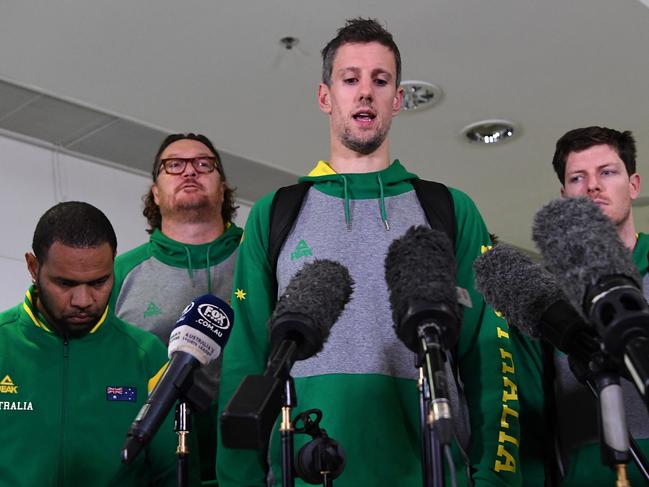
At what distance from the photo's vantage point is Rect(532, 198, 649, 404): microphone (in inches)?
47.2

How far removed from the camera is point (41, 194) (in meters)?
5.84

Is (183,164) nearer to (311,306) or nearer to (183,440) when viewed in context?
(183,440)

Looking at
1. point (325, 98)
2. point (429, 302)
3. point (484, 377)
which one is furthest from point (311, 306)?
point (325, 98)

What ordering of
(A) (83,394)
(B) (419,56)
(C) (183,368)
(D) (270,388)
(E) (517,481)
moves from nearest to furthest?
(D) (270,388) < (C) (183,368) < (E) (517,481) < (A) (83,394) < (B) (419,56)

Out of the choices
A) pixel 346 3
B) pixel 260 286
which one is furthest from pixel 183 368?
pixel 346 3

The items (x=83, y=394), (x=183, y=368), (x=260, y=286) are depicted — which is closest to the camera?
(x=183, y=368)

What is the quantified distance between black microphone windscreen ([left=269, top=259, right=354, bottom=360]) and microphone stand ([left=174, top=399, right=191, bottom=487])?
285 mm

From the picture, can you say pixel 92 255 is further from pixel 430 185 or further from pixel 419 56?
pixel 419 56

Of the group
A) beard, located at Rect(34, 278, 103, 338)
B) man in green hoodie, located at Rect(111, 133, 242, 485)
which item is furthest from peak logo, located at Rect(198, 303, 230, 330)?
man in green hoodie, located at Rect(111, 133, 242, 485)

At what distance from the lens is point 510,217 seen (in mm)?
7484

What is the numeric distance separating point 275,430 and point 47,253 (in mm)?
856

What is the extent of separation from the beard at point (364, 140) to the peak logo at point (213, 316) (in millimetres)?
687

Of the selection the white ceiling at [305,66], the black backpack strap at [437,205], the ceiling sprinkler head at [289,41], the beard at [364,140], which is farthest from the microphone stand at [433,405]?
the ceiling sprinkler head at [289,41]

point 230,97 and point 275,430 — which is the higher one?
point 230,97
